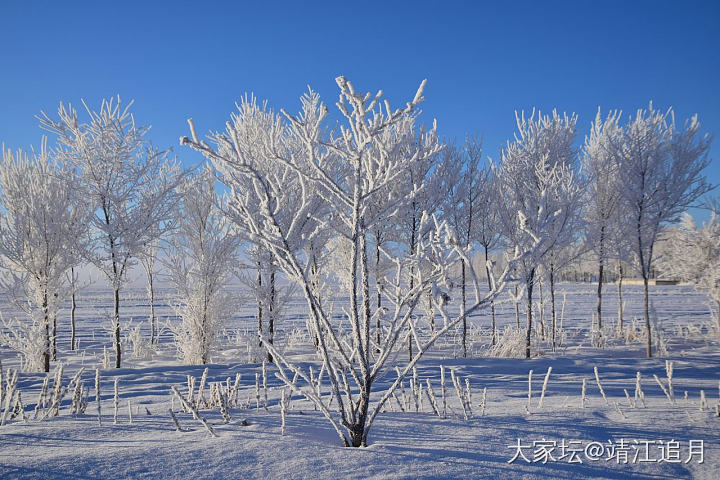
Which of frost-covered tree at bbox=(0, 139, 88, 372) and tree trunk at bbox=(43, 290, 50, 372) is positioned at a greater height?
frost-covered tree at bbox=(0, 139, 88, 372)

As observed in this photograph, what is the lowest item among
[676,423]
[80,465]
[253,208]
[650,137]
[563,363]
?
[563,363]

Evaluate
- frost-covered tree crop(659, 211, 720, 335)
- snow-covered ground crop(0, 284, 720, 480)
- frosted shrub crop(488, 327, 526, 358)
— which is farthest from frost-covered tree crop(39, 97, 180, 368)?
frost-covered tree crop(659, 211, 720, 335)

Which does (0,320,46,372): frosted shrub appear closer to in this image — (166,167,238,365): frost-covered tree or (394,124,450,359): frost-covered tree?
(166,167,238,365): frost-covered tree

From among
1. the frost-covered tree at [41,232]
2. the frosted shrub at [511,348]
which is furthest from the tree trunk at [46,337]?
the frosted shrub at [511,348]

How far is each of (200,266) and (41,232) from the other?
3.31 metres

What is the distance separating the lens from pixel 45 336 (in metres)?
8.34

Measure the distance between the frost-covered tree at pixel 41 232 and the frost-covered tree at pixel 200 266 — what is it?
2.07m

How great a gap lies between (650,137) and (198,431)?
37.9 ft

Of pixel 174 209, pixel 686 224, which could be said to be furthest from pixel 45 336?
pixel 686 224

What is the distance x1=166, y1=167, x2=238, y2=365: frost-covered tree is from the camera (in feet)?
30.5

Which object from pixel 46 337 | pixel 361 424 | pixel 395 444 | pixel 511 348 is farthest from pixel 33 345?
pixel 511 348

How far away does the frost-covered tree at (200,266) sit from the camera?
9.28 m

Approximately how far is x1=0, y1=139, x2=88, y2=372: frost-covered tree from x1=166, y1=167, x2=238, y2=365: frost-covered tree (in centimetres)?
207

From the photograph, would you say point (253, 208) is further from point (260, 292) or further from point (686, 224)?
point (686, 224)
